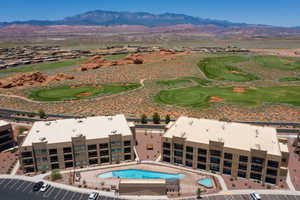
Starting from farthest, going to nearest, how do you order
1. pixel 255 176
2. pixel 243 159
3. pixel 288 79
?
1. pixel 288 79
2. pixel 255 176
3. pixel 243 159

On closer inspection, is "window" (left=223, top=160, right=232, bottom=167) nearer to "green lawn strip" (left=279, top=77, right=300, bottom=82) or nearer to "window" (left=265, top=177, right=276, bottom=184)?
"window" (left=265, top=177, right=276, bottom=184)

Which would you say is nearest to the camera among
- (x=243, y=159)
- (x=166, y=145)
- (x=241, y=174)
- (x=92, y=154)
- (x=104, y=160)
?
(x=243, y=159)

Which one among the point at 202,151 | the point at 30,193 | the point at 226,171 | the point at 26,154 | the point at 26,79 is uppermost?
the point at 26,79

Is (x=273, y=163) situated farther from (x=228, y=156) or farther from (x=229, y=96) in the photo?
(x=229, y=96)

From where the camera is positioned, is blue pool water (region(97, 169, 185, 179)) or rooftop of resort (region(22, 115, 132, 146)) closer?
blue pool water (region(97, 169, 185, 179))

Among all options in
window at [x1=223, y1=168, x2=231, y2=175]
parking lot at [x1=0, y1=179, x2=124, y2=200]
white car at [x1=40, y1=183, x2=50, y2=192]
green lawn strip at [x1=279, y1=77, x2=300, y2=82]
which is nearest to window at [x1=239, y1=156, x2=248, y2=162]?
window at [x1=223, y1=168, x2=231, y2=175]

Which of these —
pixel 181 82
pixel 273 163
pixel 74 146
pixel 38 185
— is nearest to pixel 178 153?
pixel 273 163

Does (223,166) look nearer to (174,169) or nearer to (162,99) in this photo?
(174,169)
